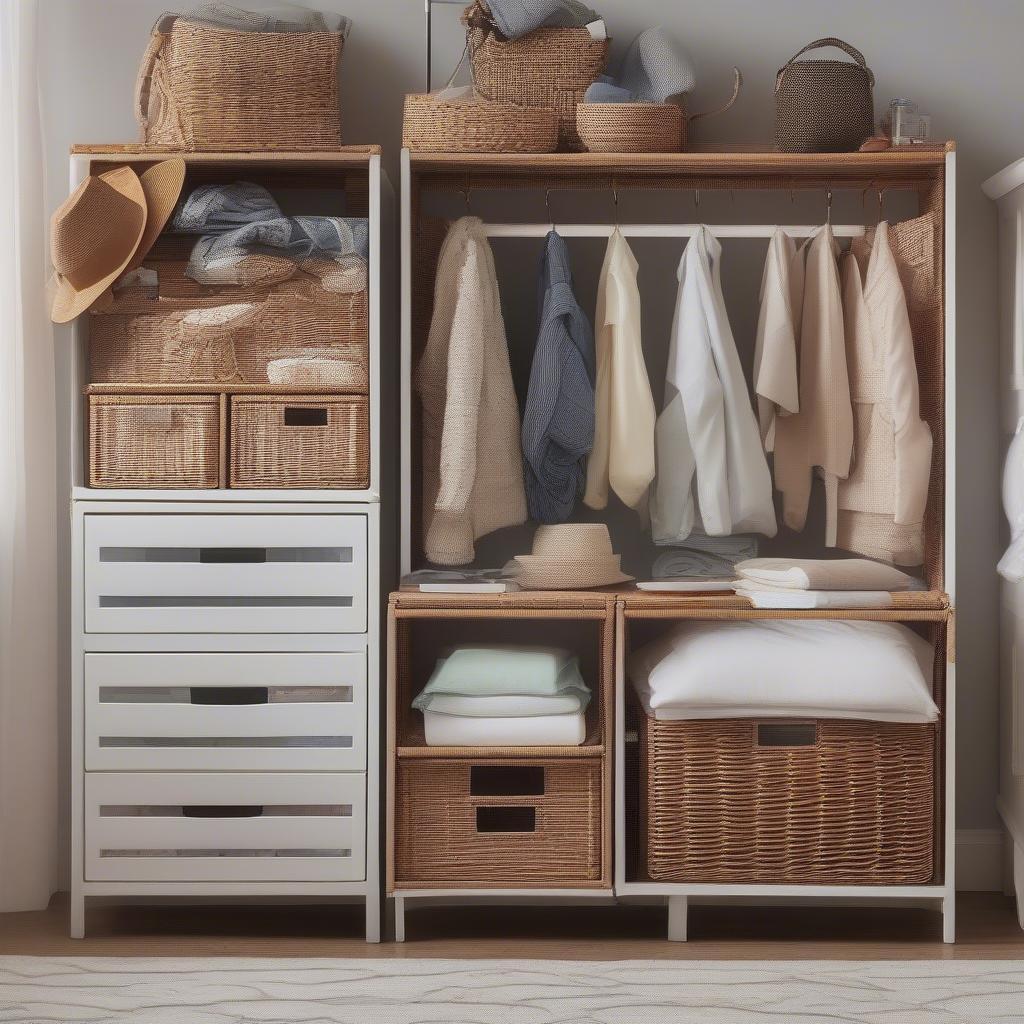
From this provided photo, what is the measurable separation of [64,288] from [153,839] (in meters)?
1.17

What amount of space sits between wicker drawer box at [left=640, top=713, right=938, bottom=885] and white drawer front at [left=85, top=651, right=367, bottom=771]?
657mm

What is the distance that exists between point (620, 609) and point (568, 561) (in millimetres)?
160

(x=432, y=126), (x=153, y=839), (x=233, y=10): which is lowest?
(x=153, y=839)


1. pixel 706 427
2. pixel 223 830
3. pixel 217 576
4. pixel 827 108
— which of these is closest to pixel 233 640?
pixel 217 576

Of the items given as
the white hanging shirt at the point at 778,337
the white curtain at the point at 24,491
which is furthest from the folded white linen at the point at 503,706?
the white curtain at the point at 24,491

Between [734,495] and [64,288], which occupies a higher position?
[64,288]

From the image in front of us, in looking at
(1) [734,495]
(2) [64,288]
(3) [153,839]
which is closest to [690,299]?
(1) [734,495]

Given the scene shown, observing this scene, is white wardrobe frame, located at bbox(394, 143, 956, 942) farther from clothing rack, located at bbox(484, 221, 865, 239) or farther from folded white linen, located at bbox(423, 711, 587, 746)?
folded white linen, located at bbox(423, 711, 587, 746)

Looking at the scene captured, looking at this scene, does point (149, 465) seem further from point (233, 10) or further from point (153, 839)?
point (233, 10)

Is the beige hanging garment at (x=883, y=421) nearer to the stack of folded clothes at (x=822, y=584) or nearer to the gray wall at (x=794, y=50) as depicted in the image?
the stack of folded clothes at (x=822, y=584)

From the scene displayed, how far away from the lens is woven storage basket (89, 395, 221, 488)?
244 centimetres

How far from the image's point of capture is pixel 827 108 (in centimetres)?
253

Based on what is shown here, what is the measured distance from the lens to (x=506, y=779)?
2600 mm

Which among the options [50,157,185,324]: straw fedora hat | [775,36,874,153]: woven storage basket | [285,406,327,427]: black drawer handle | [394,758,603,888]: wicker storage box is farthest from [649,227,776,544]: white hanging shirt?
[50,157,185,324]: straw fedora hat
